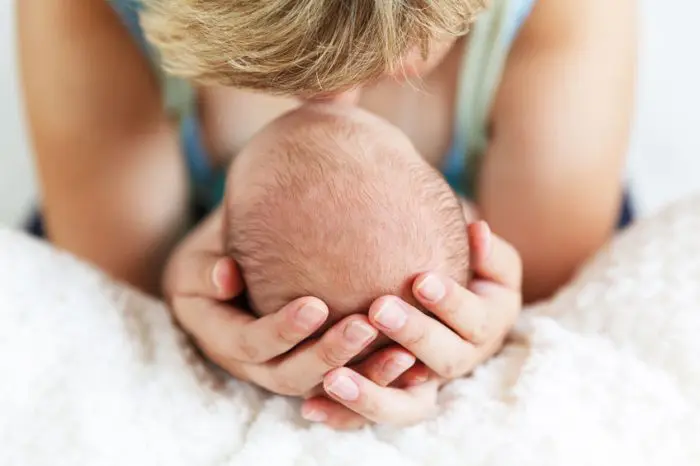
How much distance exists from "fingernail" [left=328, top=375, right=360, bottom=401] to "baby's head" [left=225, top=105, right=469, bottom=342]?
0.14ft

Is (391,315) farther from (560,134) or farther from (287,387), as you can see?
(560,134)

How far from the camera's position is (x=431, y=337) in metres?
0.63

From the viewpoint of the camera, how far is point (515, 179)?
34.4 inches

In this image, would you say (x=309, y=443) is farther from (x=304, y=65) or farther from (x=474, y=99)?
(x=474, y=99)

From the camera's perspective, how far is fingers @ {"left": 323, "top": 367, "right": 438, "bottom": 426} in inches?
24.4

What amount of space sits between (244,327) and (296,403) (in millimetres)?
78

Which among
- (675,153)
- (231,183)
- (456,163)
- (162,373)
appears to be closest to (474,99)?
(456,163)

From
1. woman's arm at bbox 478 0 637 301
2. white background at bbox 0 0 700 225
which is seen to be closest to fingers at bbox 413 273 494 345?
woman's arm at bbox 478 0 637 301

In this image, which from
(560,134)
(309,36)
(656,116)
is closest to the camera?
(309,36)

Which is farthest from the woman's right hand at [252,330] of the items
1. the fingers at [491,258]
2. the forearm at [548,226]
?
the forearm at [548,226]

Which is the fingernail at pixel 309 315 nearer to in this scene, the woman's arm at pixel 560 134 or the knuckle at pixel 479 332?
the knuckle at pixel 479 332

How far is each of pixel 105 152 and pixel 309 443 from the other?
1.20 feet

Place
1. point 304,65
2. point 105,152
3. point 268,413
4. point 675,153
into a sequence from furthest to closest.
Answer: point 675,153
point 105,152
point 268,413
point 304,65

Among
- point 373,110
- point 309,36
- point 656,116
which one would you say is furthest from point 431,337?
point 656,116
